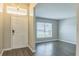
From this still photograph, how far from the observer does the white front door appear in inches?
91.5

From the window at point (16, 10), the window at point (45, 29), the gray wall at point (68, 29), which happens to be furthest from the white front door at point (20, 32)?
the gray wall at point (68, 29)

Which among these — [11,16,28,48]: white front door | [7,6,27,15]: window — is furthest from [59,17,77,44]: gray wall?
[7,6,27,15]: window

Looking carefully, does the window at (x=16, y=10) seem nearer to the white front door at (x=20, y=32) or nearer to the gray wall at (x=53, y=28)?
the white front door at (x=20, y=32)

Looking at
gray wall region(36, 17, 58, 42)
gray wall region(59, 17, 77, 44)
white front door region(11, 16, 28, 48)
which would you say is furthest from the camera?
gray wall region(59, 17, 77, 44)

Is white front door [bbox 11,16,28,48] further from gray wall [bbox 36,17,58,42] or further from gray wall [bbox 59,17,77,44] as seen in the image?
gray wall [bbox 59,17,77,44]

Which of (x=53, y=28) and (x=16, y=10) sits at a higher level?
(x=16, y=10)

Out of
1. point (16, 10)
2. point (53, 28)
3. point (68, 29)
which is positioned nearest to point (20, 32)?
point (16, 10)

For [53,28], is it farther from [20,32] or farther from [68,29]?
[68,29]

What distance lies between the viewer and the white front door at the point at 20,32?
7.63 ft

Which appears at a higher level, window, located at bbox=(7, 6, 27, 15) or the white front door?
window, located at bbox=(7, 6, 27, 15)

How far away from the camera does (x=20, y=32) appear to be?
2.38 metres

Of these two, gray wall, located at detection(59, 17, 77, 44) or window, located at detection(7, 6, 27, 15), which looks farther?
gray wall, located at detection(59, 17, 77, 44)

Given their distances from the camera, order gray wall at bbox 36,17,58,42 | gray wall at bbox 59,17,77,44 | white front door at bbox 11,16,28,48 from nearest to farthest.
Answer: white front door at bbox 11,16,28,48, gray wall at bbox 36,17,58,42, gray wall at bbox 59,17,77,44

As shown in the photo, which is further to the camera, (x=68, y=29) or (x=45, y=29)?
(x=68, y=29)
